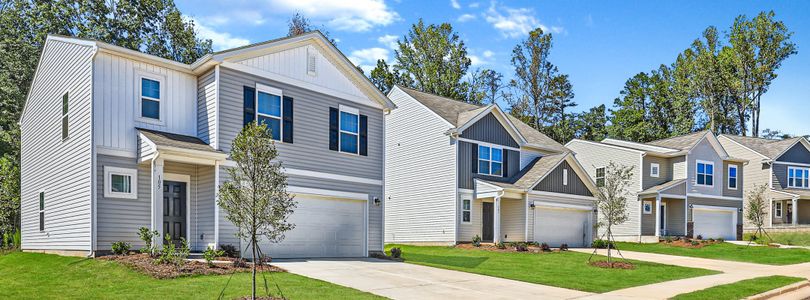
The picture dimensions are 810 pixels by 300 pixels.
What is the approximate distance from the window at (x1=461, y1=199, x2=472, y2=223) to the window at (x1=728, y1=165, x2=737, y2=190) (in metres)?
20.7

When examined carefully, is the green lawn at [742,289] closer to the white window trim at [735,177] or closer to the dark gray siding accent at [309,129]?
the dark gray siding accent at [309,129]

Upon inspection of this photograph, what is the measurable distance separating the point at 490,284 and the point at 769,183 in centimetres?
3561

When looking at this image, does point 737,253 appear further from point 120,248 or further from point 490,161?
point 120,248

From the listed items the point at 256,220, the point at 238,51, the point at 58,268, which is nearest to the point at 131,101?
the point at 238,51

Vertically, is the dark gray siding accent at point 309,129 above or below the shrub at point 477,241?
above

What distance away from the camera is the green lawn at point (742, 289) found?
13328 mm

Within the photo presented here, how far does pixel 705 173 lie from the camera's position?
3706 centimetres

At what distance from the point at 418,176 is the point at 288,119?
11.7 m

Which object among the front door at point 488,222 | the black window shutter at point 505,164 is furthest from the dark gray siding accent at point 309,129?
the black window shutter at point 505,164

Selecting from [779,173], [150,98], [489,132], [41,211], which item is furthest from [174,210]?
[779,173]

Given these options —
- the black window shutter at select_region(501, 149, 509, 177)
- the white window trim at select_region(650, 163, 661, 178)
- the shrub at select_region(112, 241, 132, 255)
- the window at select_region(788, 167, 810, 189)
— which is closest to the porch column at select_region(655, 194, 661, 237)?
the white window trim at select_region(650, 163, 661, 178)

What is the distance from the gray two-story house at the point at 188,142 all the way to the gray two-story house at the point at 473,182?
22.6 ft

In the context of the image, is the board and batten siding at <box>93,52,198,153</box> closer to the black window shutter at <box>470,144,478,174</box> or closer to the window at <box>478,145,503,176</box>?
the black window shutter at <box>470,144,478,174</box>

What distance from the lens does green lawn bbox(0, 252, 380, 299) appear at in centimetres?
1034
